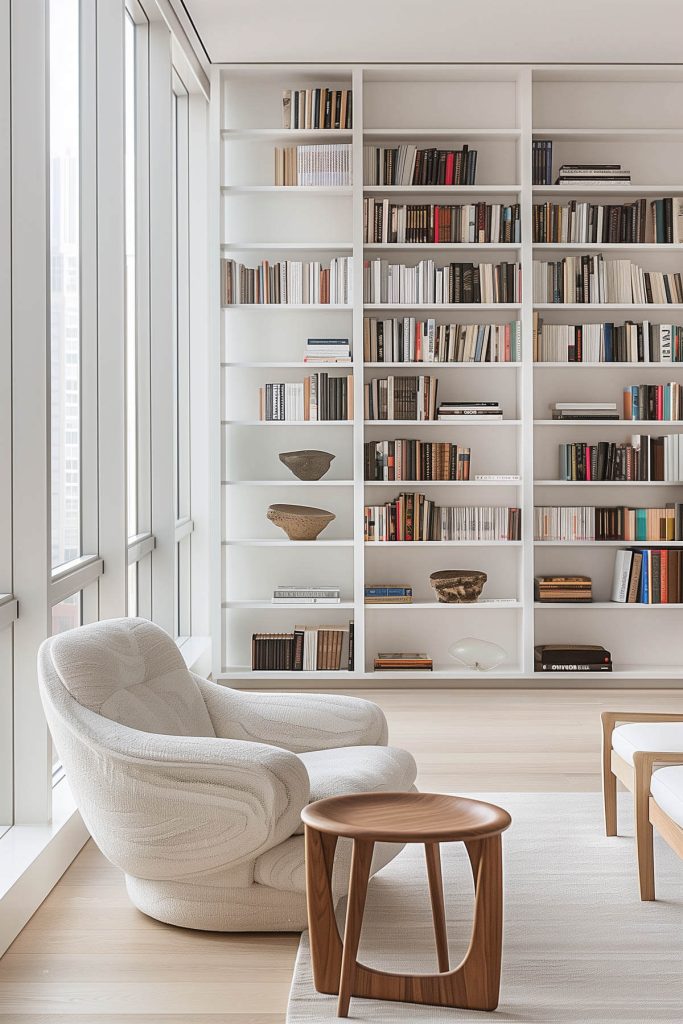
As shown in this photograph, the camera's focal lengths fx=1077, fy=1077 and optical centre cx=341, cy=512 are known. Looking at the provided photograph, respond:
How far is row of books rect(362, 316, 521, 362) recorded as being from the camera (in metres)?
5.77

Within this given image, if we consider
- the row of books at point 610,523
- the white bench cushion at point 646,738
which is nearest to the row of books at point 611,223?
the row of books at point 610,523

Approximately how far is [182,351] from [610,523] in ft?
8.16

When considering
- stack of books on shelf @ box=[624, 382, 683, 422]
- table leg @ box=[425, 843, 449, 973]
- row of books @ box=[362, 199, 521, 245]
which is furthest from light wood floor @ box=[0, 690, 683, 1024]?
row of books @ box=[362, 199, 521, 245]

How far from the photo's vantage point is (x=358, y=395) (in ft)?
18.8

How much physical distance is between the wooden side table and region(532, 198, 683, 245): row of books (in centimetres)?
409

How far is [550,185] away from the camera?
19.2 feet

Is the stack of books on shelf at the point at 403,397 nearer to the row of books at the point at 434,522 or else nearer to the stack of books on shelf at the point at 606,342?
the row of books at the point at 434,522

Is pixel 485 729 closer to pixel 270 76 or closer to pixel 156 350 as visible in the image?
pixel 156 350

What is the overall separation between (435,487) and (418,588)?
22.7 inches

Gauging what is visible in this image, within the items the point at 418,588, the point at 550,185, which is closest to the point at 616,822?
the point at 418,588

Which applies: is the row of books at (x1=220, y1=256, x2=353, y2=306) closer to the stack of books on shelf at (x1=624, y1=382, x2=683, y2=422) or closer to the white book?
the stack of books on shelf at (x1=624, y1=382, x2=683, y2=422)

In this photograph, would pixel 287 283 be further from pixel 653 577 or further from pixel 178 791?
pixel 178 791

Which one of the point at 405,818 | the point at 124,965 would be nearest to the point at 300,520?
the point at 124,965

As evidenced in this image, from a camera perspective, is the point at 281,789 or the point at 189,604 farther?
the point at 189,604
